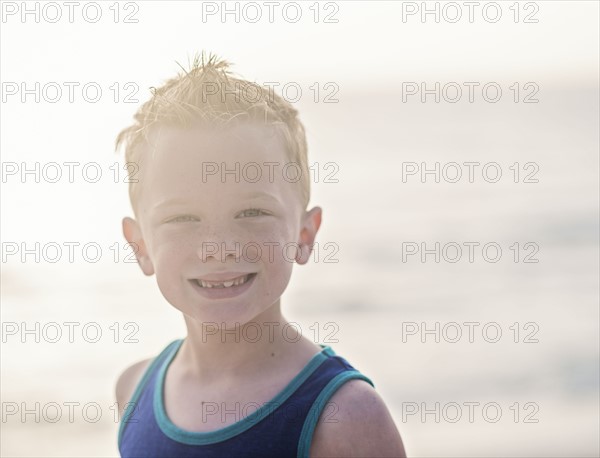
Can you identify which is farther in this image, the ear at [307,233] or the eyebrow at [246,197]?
the ear at [307,233]

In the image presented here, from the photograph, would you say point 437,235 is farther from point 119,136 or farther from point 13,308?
Result: point 119,136

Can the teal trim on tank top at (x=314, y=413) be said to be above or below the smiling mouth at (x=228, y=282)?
below

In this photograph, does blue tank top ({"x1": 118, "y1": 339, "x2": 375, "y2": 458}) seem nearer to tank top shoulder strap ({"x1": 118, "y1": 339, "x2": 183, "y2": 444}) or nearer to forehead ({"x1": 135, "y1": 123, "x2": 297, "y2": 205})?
tank top shoulder strap ({"x1": 118, "y1": 339, "x2": 183, "y2": 444})

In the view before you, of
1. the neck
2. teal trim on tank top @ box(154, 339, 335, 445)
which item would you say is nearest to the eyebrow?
the neck

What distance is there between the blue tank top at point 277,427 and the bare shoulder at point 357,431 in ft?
0.05

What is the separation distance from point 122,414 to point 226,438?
0.43m

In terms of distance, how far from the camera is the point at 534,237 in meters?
6.87

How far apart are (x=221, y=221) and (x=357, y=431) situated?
19.5 inches

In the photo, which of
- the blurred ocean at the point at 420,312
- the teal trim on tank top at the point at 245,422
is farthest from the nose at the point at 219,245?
the blurred ocean at the point at 420,312

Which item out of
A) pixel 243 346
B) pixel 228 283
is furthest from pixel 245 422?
pixel 228 283

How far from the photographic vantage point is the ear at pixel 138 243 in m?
2.18

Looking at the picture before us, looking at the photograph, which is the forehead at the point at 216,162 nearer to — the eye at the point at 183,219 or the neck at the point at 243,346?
the eye at the point at 183,219

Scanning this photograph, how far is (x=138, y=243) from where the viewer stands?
221 cm

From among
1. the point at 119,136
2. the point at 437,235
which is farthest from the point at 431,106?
the point at 119,136
